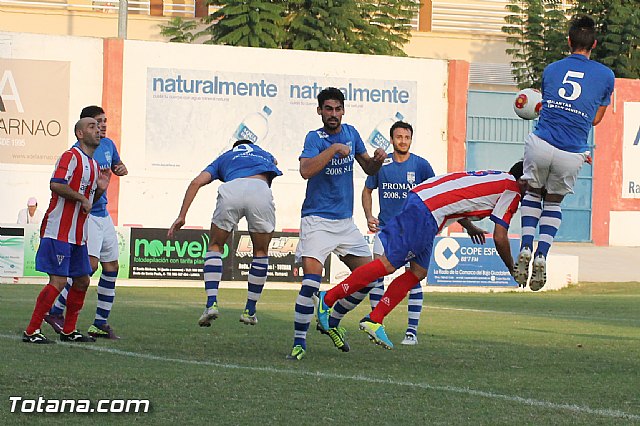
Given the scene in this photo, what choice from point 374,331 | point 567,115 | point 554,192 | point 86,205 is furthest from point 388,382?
point 86,205

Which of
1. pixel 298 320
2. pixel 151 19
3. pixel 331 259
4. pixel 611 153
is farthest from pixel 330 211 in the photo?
pixel 151 19

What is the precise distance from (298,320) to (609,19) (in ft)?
106

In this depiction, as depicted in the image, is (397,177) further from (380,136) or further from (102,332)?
(380,136)

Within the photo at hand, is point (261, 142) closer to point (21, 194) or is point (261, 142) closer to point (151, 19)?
point (21, 194)

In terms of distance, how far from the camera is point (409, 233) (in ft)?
33.2

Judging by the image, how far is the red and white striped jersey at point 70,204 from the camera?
10.7 metres

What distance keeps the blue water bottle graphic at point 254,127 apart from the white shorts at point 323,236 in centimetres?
2437

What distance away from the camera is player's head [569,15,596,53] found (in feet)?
34.6

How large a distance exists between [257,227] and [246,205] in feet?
0.85

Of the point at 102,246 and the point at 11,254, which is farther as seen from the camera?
the point at 11,254

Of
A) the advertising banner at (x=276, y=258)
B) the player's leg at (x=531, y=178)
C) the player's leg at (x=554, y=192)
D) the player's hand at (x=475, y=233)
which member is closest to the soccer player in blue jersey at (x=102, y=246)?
the player's hand at (x=475, y=233)

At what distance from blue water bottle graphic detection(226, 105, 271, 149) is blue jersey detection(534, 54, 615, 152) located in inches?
972

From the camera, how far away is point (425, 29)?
155 feet

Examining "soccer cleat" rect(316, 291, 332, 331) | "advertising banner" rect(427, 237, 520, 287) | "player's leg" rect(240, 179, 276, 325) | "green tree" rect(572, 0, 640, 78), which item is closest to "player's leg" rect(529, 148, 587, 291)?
"soccer cleat" rect(316, 291, 332, 331)
